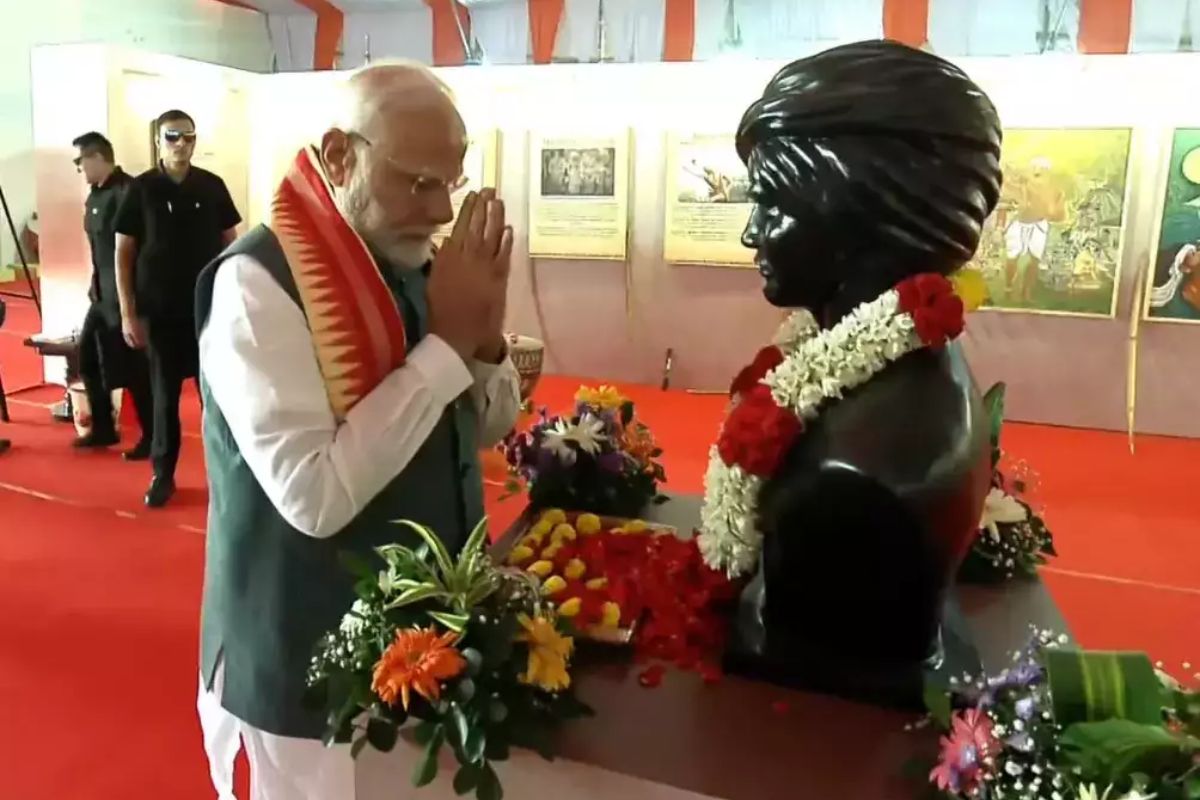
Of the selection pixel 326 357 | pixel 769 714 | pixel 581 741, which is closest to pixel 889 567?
pixel 769 714

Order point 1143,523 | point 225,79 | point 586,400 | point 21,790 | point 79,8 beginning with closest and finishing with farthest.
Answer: point 586,400 < point 21,790 < point 1143,523 < point 225,79 < point 79,8

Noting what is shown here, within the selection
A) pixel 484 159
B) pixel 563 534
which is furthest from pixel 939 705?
pixel 484 159

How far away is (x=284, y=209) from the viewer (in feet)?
4.41

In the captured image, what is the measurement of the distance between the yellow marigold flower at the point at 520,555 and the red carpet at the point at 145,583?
54.2 inches

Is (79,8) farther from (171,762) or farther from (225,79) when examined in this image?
(171,762)

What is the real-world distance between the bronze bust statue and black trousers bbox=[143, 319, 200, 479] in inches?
141

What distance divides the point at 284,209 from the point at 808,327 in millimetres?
681

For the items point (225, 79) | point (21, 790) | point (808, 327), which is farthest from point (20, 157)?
point (808, 327)

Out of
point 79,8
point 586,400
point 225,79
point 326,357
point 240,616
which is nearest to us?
point 326,357

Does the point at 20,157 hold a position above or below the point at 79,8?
below

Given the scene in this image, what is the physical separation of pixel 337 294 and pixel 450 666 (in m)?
0.52

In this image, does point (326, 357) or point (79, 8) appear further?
point (79, 8)

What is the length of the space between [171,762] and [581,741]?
1812 millimetres

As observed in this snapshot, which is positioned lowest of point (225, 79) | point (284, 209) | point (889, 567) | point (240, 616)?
point (240, 616)
